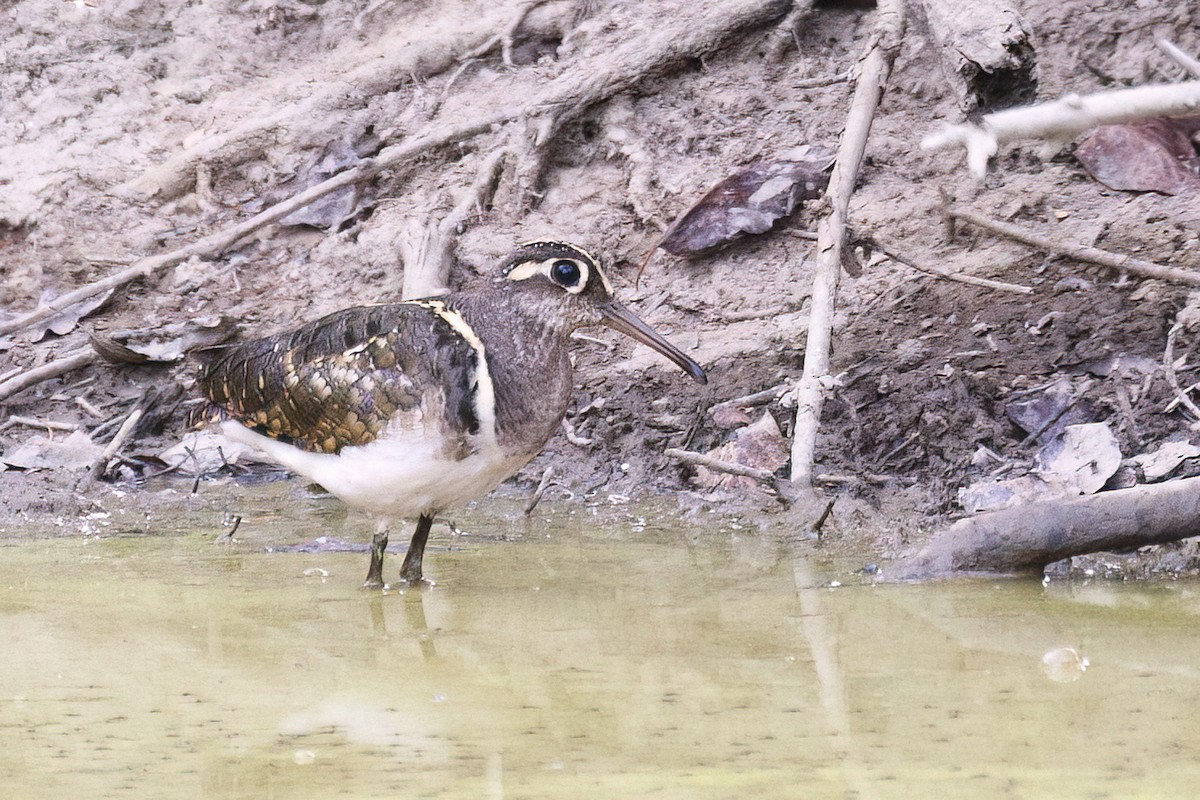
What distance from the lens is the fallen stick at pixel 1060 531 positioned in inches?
175

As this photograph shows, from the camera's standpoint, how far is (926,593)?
446cm

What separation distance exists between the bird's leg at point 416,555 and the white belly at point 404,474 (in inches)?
5.2

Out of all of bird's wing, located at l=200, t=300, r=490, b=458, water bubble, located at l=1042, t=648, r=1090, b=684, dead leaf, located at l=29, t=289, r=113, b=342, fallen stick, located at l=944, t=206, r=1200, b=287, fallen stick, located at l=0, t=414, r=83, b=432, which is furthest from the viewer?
dead leaf, located at l=29, t=289, r=113, b=342

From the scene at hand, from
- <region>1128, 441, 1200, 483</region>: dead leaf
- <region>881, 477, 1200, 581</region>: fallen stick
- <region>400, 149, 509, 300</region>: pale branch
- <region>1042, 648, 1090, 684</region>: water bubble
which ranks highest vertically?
<region>1042, 648, 1090, 684</region>: water bubble

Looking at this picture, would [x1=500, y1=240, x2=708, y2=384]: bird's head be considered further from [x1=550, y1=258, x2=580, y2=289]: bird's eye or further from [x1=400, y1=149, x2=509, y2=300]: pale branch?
[x1=400, y1=149, x2=509, y2=300]: pale branch

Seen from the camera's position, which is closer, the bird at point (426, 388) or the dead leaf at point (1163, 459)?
the bird at point (426, 388)

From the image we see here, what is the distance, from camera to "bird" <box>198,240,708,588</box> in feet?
15.2

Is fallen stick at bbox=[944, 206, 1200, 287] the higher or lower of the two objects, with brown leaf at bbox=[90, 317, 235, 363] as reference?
higher

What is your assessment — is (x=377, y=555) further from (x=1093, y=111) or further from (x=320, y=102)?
(x=320, y=102)

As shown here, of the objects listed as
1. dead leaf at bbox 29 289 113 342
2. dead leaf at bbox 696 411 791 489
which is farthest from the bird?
dead leaf at bbox 29 289 113 342

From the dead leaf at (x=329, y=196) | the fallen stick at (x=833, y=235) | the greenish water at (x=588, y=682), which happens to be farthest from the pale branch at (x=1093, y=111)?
the dead leaf at (x=329, y=196)

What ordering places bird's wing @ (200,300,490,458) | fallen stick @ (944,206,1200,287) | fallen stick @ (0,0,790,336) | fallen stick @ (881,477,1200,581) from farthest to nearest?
fallen stick @ (0,0,790,336)
fallen stick @ (944,206,1200,287)
bird's wing @ (200,300,490,458)
fallen stick @ (881,477,1200,581)

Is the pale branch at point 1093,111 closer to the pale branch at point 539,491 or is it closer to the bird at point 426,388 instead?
the bird at point 426,388

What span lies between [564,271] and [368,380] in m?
0.73
